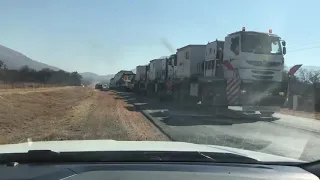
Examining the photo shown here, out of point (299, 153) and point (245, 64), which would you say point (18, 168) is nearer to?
point (299, 153)

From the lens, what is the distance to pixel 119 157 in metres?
3.19

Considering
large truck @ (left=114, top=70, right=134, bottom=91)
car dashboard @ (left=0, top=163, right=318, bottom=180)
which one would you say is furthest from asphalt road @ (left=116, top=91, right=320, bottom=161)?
large truck @ (left=114, top=70, right=134, bottom=91)

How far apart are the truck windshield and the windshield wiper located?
17753 mm

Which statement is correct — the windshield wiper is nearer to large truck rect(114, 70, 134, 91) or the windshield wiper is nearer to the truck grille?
the truck grille

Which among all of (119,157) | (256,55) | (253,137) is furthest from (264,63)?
(119,157)

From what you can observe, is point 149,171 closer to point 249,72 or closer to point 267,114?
point 249,72

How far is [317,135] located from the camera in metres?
14.0

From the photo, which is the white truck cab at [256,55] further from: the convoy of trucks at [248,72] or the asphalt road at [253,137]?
the asphalt road at [253,137]

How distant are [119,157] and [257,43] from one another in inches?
728

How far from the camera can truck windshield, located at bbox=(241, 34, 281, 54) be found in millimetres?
20656

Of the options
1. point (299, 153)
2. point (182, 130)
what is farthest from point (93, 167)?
point (182, 130)

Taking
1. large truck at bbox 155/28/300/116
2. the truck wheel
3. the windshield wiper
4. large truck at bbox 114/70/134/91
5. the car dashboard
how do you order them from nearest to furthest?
the car dashboard, the windshield wiper, large truck at bbox 155/28/300/116, the truck wheel, large truck at bbox 114/70/134/91

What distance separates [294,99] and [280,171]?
33.0 metres

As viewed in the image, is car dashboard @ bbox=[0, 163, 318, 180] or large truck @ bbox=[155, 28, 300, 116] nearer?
car dashboard @ bbox=[0, 163, 318, 180]
